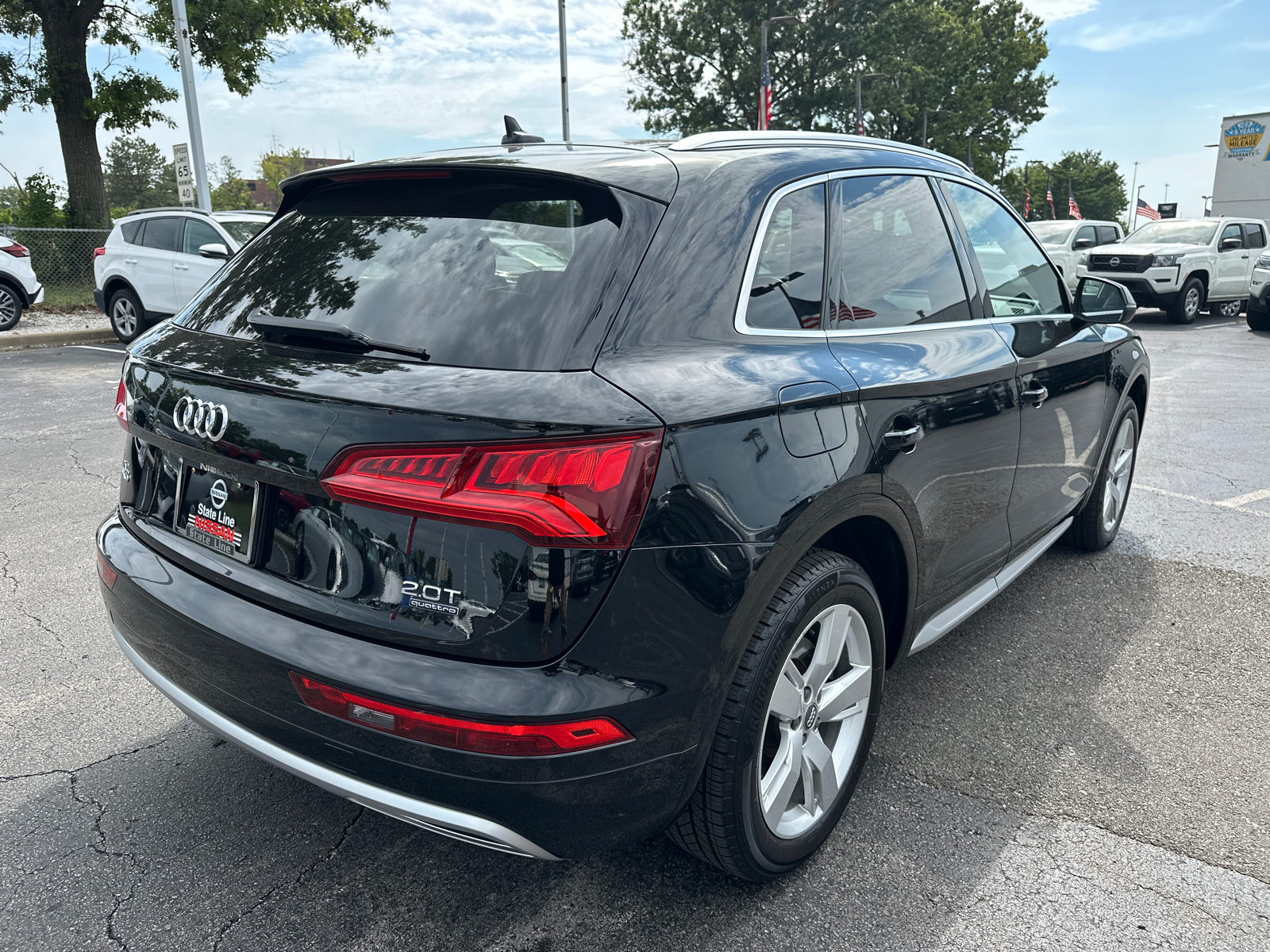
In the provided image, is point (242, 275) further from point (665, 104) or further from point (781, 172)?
point (665, 104)

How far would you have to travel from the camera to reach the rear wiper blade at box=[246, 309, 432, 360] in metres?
2.02

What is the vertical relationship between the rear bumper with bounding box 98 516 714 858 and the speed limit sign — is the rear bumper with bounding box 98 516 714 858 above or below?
below

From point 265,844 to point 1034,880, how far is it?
1.95m

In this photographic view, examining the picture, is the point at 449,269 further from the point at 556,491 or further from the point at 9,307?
the point at 9,307

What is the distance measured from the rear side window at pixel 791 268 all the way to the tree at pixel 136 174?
97.4 m

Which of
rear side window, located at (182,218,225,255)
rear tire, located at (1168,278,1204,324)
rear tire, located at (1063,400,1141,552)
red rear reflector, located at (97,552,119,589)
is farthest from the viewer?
rear tire, located at (1168,278,1204,324)

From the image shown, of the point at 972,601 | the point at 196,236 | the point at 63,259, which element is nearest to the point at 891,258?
the point at 972,601

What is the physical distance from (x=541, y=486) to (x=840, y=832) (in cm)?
144

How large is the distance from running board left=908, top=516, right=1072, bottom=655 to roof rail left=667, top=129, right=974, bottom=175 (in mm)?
1468

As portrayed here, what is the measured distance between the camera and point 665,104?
4312 cm

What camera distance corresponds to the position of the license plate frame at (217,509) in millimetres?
2098

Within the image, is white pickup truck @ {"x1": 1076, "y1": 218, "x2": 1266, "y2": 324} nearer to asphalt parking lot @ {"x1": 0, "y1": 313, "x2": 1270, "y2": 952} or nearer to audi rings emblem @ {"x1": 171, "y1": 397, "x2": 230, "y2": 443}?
asphalt parking lot @ {"x1": 0, "y1": 313, "x2": 1270, "y2": 952}

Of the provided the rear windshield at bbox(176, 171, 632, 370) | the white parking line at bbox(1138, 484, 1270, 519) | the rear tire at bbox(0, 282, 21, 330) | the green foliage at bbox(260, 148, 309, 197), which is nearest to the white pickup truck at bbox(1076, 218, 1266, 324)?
the white parking line at bbox(1138, 484, 1270, 519)

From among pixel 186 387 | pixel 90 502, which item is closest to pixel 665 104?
pixel 90 502
